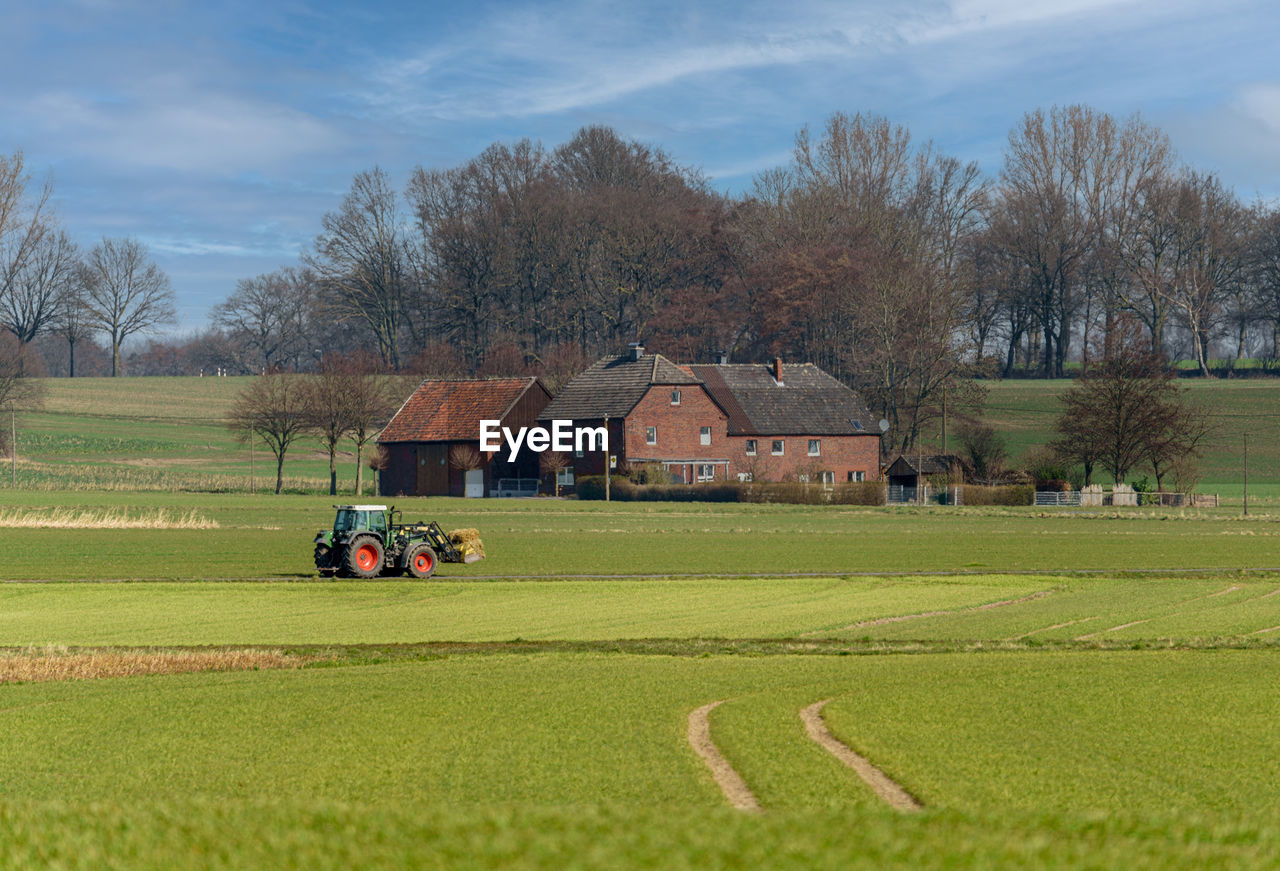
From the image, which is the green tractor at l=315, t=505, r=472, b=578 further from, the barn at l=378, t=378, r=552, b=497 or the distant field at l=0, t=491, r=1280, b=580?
the barn at l=378, t=378, r=552, b=497

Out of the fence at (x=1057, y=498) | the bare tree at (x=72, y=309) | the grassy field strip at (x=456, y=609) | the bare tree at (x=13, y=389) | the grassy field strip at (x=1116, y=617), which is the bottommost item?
the grassy field strip at (x=456, y=609)

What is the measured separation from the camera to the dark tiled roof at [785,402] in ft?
287

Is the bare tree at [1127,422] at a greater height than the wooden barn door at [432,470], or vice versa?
the bare tree at [1127,422]

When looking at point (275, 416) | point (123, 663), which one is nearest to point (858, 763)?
point (123, 663)

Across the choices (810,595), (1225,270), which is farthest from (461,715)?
(1225,270)

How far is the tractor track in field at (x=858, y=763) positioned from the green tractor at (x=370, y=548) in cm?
2129

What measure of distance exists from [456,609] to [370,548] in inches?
302

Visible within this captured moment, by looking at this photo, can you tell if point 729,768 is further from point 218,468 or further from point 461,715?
point 218,468

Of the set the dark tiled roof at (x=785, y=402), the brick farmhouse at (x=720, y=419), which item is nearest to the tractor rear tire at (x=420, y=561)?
the brick farmhouse at (x=720, y=419)

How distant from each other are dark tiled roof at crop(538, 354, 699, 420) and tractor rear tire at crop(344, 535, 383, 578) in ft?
167

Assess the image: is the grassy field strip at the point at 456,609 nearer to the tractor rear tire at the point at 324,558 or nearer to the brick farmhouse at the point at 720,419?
the tractor rear tire at the point at 324,558

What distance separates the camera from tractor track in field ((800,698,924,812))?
7926mm

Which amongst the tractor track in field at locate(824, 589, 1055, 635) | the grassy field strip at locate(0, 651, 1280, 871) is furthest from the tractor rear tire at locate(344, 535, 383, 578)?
the grassy field strip at locate(0, 651, 1280, 871)

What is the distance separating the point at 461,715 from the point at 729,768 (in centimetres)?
344
